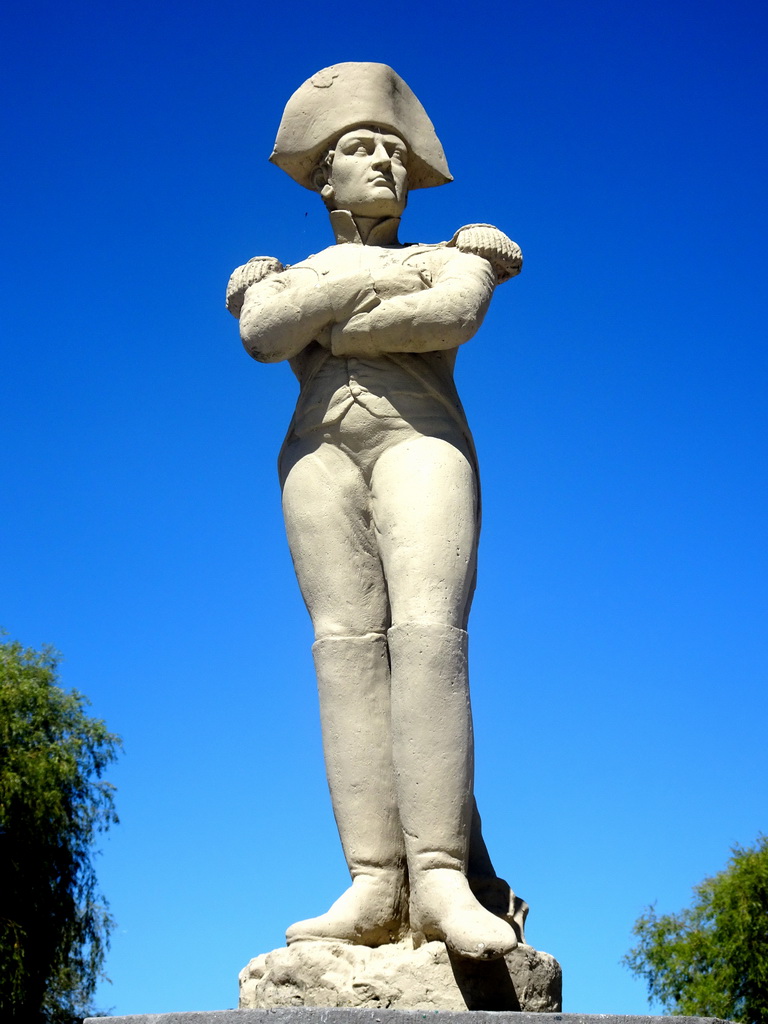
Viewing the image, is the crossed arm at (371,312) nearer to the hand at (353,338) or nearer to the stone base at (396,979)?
the hand at (353,338)

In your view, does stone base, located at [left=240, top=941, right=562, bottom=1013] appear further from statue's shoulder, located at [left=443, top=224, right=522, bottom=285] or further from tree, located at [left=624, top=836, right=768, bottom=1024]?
tree, located at [left=624, top=836, right=768, bottom=1024]

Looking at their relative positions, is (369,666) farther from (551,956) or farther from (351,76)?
(351,76)

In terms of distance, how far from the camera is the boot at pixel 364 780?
5.75 metres

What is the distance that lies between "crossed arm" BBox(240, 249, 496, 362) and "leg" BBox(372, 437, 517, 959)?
0.50m

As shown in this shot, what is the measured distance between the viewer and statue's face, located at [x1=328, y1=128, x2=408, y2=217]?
6.62m

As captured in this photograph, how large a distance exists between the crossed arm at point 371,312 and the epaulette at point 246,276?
0.99 ft

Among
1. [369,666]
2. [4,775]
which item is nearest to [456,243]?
[369,666]

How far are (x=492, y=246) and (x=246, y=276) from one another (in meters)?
1.21

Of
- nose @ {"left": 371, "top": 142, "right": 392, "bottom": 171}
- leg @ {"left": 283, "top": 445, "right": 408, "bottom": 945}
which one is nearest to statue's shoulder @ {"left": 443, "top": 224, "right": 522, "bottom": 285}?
nose @ {"left": 371, "top": 142, "right": 392, "bottom": 171}

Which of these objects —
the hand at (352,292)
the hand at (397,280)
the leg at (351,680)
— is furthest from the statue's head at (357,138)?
the leg at (351,680)

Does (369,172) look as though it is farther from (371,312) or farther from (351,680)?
(351,680)

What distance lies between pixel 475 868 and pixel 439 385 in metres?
2.23

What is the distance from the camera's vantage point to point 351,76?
6680 millimetres

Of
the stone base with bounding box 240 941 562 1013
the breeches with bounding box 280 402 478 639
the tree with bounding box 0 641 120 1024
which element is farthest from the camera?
the tree with bounding box 0 641 120 1024
